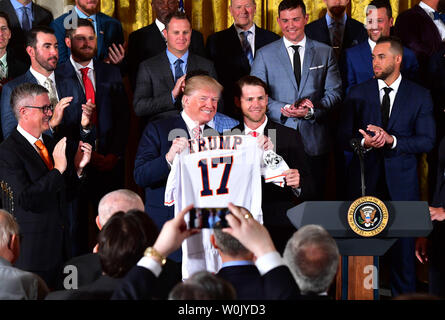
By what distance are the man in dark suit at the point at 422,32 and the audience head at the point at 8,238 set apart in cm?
371

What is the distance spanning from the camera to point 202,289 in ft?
7.43

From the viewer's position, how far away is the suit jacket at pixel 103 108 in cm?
525

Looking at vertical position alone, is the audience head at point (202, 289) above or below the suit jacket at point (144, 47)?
below

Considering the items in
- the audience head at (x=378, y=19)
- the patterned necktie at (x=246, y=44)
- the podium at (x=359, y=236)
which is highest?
the audience head at (x=378, y=19)

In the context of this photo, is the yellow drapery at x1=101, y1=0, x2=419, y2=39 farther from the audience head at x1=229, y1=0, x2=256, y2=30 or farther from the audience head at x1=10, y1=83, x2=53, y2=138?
the audience head at x1=10, y1=83, x2=53, y2=138

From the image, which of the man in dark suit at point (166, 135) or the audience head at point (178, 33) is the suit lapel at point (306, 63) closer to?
the audience head at point (178, 33)

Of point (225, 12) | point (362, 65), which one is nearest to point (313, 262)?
point (362, 65)

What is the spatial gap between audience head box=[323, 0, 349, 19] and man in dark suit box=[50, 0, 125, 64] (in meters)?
Answer: 1.67

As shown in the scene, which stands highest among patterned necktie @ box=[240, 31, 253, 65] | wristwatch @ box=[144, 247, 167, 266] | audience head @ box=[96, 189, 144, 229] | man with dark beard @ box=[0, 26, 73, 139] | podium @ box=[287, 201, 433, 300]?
patterned necktie @ box=[240, 31, 253, 65]

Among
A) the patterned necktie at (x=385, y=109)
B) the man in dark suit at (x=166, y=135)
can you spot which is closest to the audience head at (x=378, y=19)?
the patterned necktie at (x=385, y=109)

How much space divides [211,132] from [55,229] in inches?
43.1

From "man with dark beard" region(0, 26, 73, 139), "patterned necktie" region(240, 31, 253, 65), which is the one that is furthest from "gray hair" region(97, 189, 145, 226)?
"patterned necktie" region(240, 31, 253, 65)

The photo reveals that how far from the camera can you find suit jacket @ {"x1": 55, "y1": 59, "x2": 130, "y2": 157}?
5246 millimetres

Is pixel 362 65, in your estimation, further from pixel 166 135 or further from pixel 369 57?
pixel 166 135
